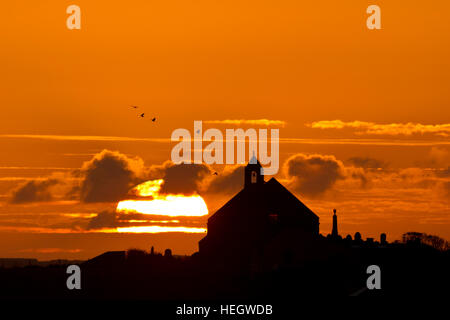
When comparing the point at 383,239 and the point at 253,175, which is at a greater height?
the point at 253,175

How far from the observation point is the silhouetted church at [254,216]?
362ft

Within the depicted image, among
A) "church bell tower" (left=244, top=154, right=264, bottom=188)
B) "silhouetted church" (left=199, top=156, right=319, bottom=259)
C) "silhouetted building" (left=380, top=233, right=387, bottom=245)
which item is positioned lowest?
"silhouetted building" (left=380, top=233, right=387, bottom=245)

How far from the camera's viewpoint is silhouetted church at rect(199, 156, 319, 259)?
110375 millimetres

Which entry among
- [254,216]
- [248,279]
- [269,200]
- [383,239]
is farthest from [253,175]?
[248,279]

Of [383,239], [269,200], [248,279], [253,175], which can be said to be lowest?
[383,239]

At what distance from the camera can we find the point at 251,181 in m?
111

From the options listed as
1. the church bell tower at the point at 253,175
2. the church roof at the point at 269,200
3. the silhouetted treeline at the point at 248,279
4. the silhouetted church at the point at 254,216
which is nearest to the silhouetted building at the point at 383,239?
the silhouetted church at the point at 254,216

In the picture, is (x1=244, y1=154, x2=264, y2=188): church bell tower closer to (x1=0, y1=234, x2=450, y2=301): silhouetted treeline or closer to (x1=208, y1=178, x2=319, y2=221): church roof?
(x1=208, y1=178, x2=319, y2=221): church roof

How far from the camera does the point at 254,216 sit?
112 meters

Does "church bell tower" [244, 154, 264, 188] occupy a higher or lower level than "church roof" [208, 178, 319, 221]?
higher

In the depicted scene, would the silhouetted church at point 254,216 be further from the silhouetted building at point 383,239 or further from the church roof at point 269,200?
the silhouetted building at point 383,239

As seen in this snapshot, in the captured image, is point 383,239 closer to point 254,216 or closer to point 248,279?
point 254,216

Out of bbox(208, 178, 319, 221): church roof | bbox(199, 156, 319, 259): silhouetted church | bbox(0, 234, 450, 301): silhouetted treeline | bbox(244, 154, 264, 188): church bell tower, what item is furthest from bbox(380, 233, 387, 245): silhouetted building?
bbox(0, 234, 450, 301): silhouetted treeline

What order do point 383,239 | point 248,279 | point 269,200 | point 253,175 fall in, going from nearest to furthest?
point 248,279, point 253,175, point 269,200, point 383,239
